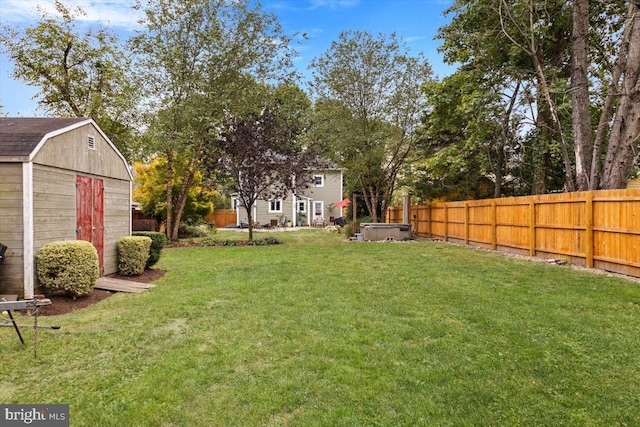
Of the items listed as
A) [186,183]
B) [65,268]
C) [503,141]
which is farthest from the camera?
[186,183]

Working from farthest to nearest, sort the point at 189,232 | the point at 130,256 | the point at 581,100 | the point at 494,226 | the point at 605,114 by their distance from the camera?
1. the point at 189,232
2. the point at 494,226
3. the point at 581,100
4. the point at 605,114
5. the point at 130,256

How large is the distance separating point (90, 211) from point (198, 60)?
10056 millimetres

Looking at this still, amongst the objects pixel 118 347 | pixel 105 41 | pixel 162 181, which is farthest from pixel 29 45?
pixel 118 347

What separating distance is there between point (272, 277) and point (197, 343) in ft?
12.1

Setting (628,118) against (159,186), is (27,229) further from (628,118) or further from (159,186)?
(159,186)

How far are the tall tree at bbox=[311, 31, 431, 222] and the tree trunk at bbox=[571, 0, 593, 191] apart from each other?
23.8 feet

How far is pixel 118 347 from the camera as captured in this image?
3.71 m

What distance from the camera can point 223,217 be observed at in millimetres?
30141

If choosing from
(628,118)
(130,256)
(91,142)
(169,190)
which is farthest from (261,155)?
(628,118)

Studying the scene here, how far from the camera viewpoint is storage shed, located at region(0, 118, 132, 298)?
17.0 feet

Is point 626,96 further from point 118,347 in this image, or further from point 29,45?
point 29,45

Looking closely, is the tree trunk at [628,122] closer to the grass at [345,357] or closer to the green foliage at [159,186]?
the grass at [345,357]

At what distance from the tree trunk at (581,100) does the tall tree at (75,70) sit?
1556 cm

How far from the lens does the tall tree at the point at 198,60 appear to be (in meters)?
14.3
